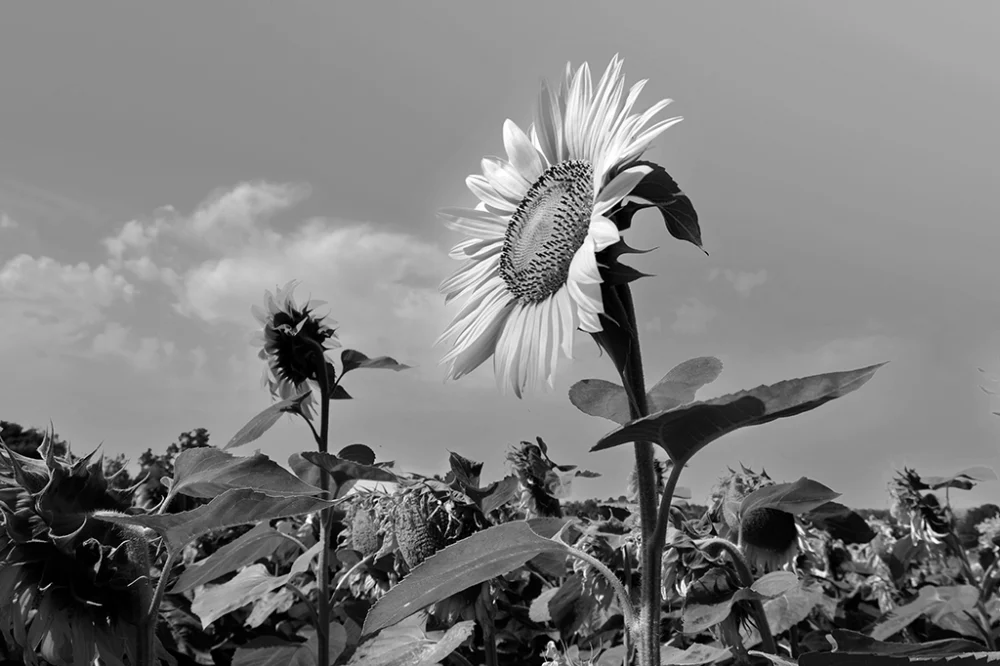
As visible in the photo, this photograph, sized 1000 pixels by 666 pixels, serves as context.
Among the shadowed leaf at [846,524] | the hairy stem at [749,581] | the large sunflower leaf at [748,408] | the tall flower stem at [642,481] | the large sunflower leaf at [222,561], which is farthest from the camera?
the large sunflower leaf at [222,561]

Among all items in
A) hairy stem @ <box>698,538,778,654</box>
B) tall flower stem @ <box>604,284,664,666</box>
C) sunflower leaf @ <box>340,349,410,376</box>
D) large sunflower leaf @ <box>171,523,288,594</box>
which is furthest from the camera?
sunflower leaf @ <box>340,349,410,376</box>

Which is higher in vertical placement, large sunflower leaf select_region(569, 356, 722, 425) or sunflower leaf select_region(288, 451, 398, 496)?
sunflower leaf select_region(288, 451, 398, 496)

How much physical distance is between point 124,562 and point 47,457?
248mm

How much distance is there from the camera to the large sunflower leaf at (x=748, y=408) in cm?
91

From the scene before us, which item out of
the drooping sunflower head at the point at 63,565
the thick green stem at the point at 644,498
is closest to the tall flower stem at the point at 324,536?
the drooping sunflower head at the point at 63,565

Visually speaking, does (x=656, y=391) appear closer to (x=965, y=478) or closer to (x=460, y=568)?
(x=460, y=568)

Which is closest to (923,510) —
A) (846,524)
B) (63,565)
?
(846,524)

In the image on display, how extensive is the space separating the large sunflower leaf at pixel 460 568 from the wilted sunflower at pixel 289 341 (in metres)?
2.02

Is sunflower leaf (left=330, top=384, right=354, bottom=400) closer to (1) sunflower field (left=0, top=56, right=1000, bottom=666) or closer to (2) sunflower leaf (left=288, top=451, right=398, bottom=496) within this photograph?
(1) sunflower field (left=0, top=56, right=1000, bottom=666)

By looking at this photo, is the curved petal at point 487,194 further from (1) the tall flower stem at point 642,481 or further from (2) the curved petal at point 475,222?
(1) the tall flower stem at point 642,481

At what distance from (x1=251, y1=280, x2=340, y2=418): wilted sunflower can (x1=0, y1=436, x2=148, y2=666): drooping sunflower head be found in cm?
150

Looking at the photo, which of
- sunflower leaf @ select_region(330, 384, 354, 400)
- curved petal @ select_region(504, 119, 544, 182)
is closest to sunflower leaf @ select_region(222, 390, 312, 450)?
sunflower leaf @ select_region(330, 384, 354, 400)

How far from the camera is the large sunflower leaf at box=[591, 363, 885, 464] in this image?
0.91 metres

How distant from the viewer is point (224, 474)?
1.49 m
